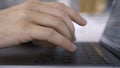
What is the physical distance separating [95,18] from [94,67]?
954mm

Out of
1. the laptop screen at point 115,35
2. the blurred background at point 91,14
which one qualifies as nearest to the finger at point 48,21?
the laptop screen at point 115,35

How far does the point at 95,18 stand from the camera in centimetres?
126

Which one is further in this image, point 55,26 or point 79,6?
point 79,6

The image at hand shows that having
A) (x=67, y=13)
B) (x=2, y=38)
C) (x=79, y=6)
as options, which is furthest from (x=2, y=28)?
(x=79, y=6)

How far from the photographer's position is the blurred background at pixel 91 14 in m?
1.08

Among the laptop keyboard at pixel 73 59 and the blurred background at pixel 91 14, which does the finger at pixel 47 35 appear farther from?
the blurred background at pixel 91 14

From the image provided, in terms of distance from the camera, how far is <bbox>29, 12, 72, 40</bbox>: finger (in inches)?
17.4

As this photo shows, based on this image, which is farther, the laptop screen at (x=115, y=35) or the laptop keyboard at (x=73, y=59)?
the laptop screen at (x=115, y=35)

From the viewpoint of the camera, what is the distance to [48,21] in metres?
0.44

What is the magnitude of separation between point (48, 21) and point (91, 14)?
2.85ft

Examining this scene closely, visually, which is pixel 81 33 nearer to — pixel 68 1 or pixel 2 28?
pixel 68 1

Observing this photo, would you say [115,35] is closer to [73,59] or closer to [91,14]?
[73,59]

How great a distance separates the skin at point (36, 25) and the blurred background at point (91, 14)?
0.58 meters

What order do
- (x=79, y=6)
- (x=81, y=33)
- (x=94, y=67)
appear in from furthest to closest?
1. (x=79, y=6)
2. (x=81, y=33)
3. (x=94, y=67)
